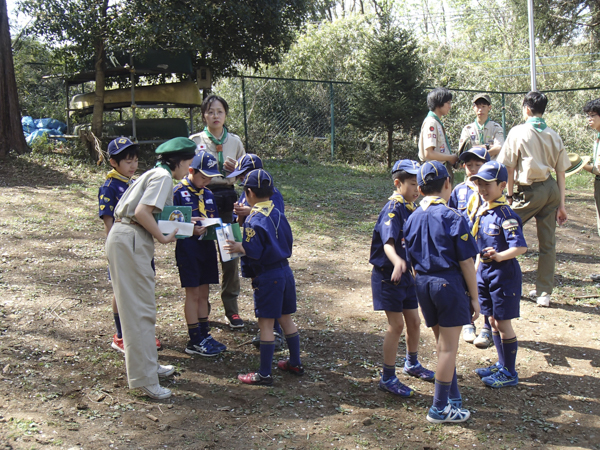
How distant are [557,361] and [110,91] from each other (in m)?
10.8

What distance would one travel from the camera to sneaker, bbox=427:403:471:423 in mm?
3461

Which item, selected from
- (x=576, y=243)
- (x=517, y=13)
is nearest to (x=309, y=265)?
(x=576, y=243)

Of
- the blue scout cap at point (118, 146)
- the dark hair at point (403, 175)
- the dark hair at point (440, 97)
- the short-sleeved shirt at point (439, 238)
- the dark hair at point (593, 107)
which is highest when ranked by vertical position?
the dark hair at point (440, 97)

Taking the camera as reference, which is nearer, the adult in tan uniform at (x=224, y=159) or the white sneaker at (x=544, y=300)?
the adult in tan uniform at (x=224, y=159)

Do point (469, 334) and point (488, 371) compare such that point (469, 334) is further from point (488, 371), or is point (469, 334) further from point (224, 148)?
point (224, 148)

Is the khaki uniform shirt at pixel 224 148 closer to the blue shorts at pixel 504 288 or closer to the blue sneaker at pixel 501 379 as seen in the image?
the blue shorts at pixel 504 288

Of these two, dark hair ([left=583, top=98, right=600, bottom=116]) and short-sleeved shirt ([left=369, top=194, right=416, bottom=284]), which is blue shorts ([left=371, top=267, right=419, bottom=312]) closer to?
short-sleeved shirt ([left=369, top=194, right=416, bottom=284])

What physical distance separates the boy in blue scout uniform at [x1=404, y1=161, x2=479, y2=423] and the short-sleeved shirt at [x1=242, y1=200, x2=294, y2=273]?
3.00 feet

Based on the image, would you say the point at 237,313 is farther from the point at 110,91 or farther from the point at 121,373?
the point at 110,91

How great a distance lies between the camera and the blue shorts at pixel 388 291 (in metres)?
3.76

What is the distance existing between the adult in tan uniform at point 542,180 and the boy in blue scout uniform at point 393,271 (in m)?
2.26

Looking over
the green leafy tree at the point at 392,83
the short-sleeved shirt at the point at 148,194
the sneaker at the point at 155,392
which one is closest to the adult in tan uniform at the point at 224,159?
the short-sleeved shirt at the point at 148,194

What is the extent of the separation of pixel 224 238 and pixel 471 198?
6.98 feet

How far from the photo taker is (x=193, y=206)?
4.29 meters
